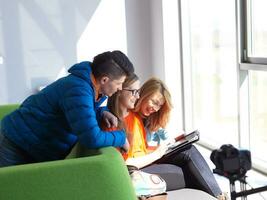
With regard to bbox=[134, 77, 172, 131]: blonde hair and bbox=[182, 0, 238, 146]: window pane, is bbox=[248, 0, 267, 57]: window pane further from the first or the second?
bbox=[134, 77, 172, 131]: blonde hair

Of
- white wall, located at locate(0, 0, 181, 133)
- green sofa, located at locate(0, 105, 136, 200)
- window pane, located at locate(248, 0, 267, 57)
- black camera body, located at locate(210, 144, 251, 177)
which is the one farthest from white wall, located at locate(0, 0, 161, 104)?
black camera body, located at locate(210, 144, 251, 177)

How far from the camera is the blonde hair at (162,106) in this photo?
7.80 ft

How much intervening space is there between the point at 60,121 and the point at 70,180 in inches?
14.1

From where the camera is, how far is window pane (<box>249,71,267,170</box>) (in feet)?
9.54

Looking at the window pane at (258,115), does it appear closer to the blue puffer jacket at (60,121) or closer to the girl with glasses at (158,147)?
the girl with glasses at (158,147)

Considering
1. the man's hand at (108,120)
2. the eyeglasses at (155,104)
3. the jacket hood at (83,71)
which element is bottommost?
the eyeglasses at (155,104)

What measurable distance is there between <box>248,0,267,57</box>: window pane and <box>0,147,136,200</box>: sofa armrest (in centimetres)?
178

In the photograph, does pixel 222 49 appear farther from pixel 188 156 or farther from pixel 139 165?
pixel 139 165

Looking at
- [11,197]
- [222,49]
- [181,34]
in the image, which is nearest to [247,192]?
[11,197]

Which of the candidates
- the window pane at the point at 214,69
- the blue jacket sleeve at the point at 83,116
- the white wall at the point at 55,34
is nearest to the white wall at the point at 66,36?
the white wall at the point at 55,34

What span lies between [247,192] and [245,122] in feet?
5.47

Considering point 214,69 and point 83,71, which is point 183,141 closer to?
point 83,71

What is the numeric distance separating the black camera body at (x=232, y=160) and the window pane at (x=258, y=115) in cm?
153

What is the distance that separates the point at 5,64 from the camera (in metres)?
3.69
